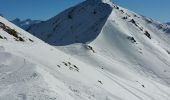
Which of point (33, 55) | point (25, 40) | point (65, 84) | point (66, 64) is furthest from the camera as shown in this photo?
point (25, 40)

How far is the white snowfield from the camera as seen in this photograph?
2145 cm

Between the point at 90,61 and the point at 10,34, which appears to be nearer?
the point at 10,34

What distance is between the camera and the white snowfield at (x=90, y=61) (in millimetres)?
21453

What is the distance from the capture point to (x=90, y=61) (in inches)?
2042

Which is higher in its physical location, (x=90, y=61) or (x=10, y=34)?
(x=90, y=61)

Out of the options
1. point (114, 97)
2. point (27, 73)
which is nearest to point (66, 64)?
point (114, 97)

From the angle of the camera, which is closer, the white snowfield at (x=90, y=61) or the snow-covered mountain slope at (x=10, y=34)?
the white snowfield at (x=90, y=61)

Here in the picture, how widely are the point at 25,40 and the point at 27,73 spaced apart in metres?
12.2

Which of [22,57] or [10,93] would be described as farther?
[22,57]

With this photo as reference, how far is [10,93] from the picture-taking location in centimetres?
1861

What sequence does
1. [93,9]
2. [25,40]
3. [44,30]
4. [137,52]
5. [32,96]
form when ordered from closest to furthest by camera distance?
[32,96] < [25,40] < [137,52] < [93,9] < [44,30]

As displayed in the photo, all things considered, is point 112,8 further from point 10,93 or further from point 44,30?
point 10,93

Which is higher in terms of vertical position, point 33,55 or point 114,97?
point 33,55

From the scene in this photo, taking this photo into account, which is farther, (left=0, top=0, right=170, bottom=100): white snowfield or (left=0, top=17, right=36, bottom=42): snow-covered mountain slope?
(left=0, top=17, right=36, bottom=42): snow-covered mountain slope
